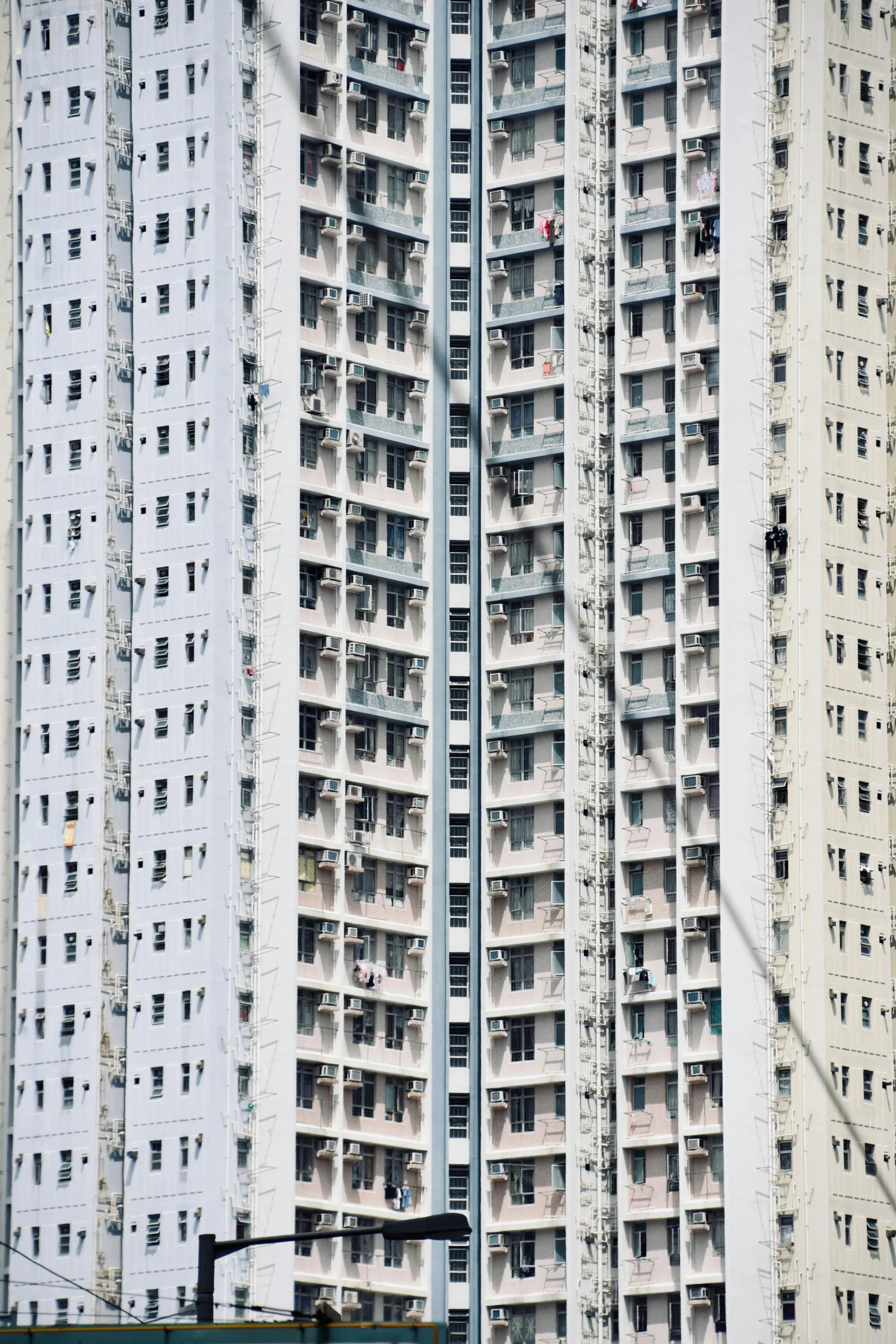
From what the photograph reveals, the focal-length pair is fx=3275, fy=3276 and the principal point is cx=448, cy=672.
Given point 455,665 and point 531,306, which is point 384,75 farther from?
point 455,665

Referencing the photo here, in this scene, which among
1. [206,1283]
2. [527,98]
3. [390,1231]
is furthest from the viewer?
[527,98]

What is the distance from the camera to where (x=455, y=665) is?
80500mm

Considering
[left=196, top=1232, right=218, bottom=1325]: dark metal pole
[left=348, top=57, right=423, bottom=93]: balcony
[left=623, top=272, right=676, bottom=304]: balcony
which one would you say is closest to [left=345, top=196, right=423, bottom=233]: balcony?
[left=623, top=272, right=676, bottom=304]: balcony

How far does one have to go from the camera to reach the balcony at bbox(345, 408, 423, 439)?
79812 millimetres

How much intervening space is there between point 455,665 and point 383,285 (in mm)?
9548

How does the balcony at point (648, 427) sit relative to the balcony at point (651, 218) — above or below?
below

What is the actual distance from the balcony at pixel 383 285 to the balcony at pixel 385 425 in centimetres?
306

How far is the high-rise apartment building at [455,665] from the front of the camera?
7594 centimetres

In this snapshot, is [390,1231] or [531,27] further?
[531,27]

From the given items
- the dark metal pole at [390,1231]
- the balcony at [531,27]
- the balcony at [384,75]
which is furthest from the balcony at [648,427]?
the dark metal pole at [390,1231]

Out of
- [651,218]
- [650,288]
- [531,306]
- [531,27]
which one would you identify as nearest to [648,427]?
[650,288]

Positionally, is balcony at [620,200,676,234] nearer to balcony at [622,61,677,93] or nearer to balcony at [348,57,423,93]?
balcony at [622,61,677,93]

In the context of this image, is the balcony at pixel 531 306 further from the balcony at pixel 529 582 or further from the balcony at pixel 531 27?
the balcony at pixel 531 27

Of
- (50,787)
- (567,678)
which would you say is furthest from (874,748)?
(50,787)
